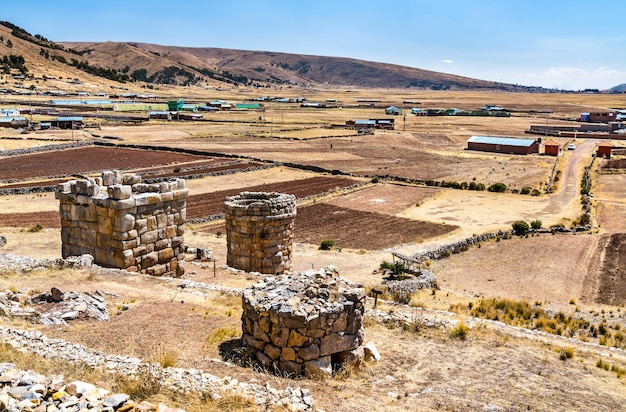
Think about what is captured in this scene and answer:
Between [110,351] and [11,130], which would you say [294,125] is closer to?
[11,130]

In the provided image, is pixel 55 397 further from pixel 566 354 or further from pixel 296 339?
pixel 566 354

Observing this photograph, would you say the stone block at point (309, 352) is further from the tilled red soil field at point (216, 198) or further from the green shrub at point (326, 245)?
the tilled red soil field at point (216, 198)

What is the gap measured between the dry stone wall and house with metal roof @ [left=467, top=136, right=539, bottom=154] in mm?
73977

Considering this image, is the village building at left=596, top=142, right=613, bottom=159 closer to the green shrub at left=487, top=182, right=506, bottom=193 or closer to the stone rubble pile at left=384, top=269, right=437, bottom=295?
the green shrub at left=487, top=182, right=506, bottom=193

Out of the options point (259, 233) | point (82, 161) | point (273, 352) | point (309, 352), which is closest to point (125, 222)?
point (259, 233)

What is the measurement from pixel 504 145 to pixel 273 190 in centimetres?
4897

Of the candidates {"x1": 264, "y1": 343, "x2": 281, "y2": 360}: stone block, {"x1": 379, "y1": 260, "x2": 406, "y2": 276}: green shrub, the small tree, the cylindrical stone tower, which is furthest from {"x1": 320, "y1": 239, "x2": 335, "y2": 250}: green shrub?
{"x1": 264, "y1": 343, "x2": 281, "y2": 360}: stone block

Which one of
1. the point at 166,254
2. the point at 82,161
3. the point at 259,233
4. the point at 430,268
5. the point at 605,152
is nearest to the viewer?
the point at 166,254

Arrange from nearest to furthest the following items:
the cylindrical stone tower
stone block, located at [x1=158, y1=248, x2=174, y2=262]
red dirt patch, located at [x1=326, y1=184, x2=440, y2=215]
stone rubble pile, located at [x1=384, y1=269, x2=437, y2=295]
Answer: stone block, located at [x1=158, y1=248, x2=174, y2=262]
the cylindrical stone tower
stone rubble pile, located at [x1=384, y1=269, x2=437, y2=295]
red dirt patch, located at [x1=326, y1=184, x2=440, y2=215]

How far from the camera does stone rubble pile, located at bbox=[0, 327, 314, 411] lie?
774cm

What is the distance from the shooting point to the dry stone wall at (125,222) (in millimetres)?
15086

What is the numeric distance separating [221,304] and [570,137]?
347 feet

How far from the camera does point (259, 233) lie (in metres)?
20.0

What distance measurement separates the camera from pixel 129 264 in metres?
15.4
